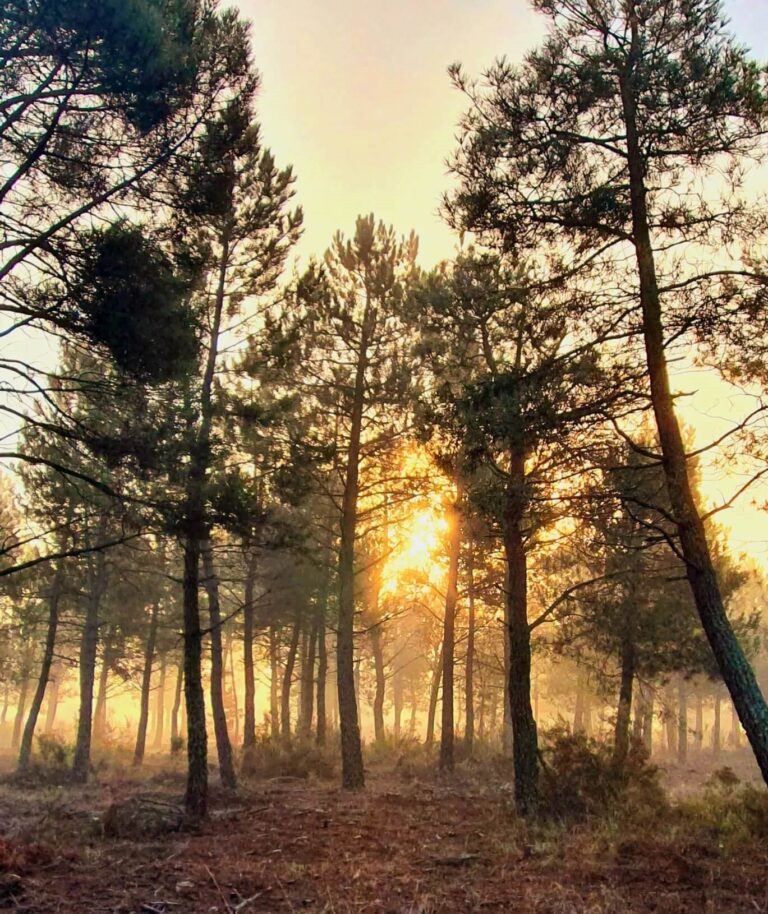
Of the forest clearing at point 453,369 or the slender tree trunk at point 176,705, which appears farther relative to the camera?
the slender tree trunk at point 176,705

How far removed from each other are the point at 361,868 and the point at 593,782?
5.45 meters

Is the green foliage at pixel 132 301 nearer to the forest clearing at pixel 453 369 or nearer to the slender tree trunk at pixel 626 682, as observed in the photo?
the forest clearing at pixel 453 369

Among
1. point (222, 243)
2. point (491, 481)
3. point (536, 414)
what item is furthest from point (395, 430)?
point (536, 414)

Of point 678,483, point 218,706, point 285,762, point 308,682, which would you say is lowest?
point 285,762

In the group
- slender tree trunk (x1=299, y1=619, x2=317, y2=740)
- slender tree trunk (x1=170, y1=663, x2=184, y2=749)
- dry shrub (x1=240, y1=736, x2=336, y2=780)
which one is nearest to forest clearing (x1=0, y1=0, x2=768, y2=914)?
dry shrub (x1=240, y1=736, x2=336, y2=780)

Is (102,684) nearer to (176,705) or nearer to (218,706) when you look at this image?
(176,705)

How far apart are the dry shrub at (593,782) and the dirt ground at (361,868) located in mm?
918

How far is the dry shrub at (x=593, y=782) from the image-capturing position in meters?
10.4

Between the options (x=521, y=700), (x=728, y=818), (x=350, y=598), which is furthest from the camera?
(x=350, y=598)

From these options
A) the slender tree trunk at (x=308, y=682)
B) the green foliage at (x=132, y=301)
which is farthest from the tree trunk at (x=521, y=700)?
the slender tree trunk at (x=308, y=682)

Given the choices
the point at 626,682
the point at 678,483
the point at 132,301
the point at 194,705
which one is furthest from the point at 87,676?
the point at 678,483

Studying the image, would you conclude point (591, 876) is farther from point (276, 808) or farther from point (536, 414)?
point (276, 808)

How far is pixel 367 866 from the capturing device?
736cm

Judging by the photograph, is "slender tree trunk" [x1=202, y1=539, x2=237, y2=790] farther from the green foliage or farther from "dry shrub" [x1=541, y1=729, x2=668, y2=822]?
the green foliage
